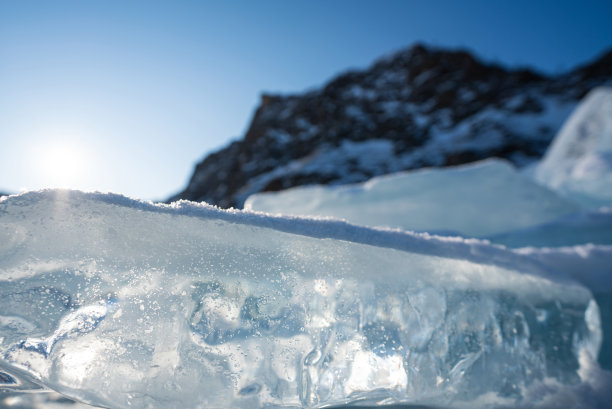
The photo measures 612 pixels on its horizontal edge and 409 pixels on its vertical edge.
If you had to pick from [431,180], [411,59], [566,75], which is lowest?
[431,180]

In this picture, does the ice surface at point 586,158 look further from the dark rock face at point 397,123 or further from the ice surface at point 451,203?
the dark rock face at point 397,123

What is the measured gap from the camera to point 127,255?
63 cm

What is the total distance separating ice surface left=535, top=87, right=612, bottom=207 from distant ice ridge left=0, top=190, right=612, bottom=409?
236 centimetres

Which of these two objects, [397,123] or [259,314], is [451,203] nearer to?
[259,314]

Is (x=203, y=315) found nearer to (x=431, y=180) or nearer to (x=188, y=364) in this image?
(x=188, y=364)

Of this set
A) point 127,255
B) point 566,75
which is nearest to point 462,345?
point 127,255

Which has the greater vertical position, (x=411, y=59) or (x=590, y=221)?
(x=411, y=59)

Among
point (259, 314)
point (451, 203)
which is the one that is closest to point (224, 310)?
point (259, 314)

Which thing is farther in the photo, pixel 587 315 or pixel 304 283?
pixel 587 315

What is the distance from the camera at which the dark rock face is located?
977cm

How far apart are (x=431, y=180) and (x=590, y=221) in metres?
0.82

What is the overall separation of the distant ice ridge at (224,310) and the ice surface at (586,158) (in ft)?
7.75

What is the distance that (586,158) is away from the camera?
9.80ft

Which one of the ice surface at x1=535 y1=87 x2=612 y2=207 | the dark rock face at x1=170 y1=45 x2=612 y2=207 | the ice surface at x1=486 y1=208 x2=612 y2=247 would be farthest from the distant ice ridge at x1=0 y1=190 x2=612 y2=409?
the dark rock face at x1=170 y1=45 x2=612 y2=207
